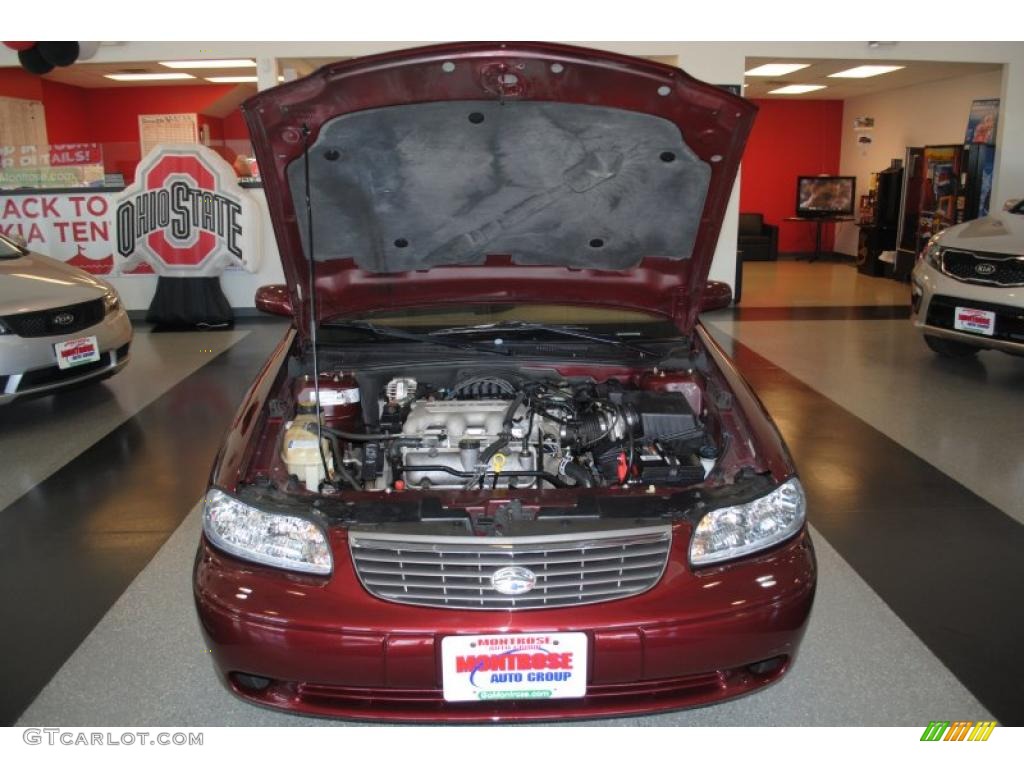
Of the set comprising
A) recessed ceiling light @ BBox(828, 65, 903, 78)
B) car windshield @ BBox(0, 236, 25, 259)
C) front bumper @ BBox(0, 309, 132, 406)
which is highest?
recessed ceiling light @ BBox(828, 65, 903, 78)

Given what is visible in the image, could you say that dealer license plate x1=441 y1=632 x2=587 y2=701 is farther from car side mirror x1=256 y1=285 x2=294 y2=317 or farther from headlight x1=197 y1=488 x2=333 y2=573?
car side mirror x1=256 y1=285 x2=294 y2=317

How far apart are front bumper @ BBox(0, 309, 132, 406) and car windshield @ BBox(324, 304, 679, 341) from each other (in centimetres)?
250

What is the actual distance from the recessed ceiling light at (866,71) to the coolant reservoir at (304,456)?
10046 millimetres

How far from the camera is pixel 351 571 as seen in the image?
1798 millimetres

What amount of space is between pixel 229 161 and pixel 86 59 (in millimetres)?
1392

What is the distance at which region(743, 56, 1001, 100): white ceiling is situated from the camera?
9156 mm

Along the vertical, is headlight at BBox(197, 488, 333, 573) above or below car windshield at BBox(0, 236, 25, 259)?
below

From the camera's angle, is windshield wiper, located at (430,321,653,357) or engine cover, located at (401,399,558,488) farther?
windshield wiper, located at (430,321,653,357)

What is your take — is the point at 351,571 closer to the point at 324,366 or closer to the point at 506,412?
the point at 506,412

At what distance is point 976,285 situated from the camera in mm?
5297

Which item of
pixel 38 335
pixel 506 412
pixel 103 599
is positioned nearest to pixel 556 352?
pixel 506 412

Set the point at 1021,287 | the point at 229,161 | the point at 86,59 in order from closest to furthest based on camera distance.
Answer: the point at 1021,287, the point at 86,59, the point at 229,161

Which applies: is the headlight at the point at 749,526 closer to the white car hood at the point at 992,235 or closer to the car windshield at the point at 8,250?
the white car hood at the point at 992,235

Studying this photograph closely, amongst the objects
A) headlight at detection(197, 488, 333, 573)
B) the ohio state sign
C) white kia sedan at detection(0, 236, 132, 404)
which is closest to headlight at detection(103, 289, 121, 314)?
white kia sedan at detection(0, 236, 132, 404)
